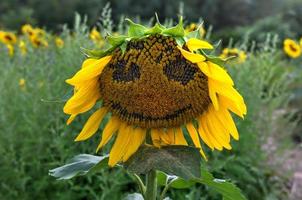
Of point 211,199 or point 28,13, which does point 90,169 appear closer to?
point 211,199

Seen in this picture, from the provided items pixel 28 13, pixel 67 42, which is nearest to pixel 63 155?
pixel 67 42

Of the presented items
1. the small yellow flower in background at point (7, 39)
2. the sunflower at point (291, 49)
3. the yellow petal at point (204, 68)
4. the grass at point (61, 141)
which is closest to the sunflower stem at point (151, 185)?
the yellow petal at point (204, 68)

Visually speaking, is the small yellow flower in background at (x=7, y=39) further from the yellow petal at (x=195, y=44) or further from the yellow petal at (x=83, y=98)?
the yellow petal at (x=195, y=44)

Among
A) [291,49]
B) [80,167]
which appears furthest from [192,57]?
[291,49]

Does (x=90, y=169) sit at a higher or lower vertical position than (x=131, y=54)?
lower

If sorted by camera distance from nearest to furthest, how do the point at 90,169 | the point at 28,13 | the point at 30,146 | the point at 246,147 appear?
the point at 90,169
the point at 30,146
the point at 246,147
the point at 28,13

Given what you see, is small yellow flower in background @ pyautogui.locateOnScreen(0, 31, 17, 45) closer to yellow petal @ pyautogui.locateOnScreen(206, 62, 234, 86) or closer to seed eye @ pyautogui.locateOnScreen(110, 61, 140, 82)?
seed eye @ pyautogui.locateOnScreen(110, 61, 140, 82)
